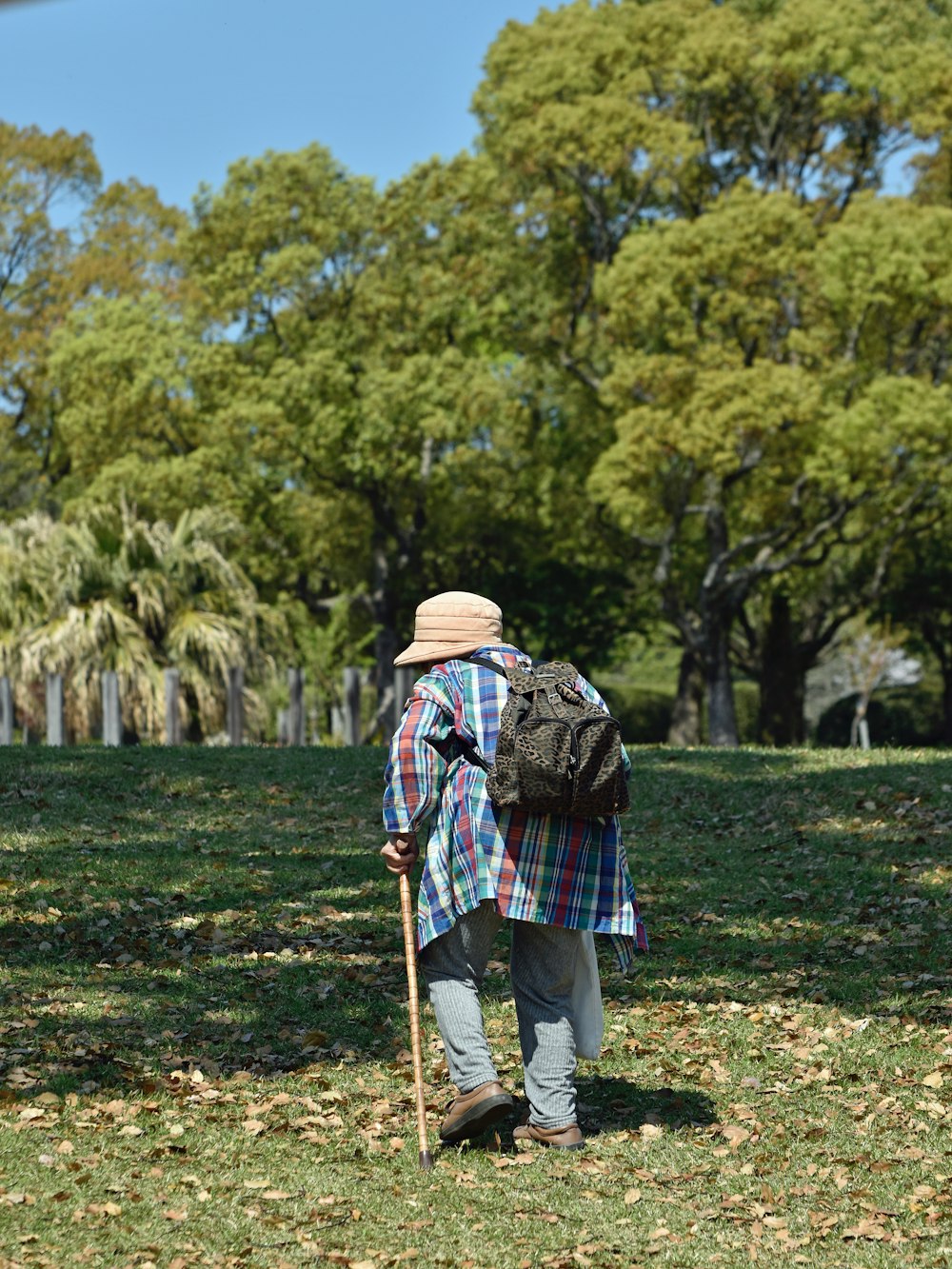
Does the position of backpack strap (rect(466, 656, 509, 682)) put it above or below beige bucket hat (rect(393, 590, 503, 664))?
below

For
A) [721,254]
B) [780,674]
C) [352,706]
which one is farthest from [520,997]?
[780,674]

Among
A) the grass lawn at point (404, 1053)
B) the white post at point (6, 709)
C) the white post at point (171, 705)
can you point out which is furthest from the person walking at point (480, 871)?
the white post at point (6, 709)

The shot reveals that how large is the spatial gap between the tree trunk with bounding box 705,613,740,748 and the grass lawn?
1552 centimetres

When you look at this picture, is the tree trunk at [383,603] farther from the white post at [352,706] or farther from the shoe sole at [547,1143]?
the shoe sole at [547,1143]

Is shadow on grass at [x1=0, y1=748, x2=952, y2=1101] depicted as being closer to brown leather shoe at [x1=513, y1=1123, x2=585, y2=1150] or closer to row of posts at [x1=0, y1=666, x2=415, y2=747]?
brown leather shoe at [x1=513, y1=1123, x2=585, y2=1150]

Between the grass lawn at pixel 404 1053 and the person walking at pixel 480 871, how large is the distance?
392 millimetres

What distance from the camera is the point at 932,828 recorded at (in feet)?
35.7

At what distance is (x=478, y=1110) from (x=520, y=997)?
44 cm

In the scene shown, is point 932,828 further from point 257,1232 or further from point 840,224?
point 840,224

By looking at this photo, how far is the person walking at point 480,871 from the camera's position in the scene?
5367 millimetres

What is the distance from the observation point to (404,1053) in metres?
6.90

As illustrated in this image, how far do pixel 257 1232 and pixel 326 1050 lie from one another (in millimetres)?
2047

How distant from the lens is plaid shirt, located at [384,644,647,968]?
211 inches

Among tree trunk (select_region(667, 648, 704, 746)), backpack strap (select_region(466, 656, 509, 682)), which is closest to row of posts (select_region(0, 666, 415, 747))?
backpack strap (select_region(466, 656, 509, 682))
